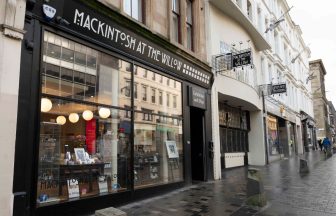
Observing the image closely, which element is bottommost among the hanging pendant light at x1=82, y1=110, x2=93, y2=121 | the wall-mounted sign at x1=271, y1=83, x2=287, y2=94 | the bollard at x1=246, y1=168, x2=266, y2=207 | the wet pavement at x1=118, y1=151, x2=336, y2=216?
the wet pavement at x1=118, y1=151, x2=336, y2=216

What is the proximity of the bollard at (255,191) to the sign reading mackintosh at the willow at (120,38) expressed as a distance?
4494mm

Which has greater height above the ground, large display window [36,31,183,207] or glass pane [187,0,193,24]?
glass pane [187,0,193,24]

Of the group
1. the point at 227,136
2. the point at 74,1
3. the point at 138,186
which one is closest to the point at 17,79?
the point at 74,1

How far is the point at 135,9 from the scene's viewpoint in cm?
947

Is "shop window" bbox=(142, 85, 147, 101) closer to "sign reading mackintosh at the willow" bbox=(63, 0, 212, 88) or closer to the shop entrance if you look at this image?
"sign reading mackintosh at the willow" bbox=(63, 0, 212, 88)

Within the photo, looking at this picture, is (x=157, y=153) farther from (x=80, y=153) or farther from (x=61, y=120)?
(x=61, y=120)

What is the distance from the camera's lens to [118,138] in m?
8.22

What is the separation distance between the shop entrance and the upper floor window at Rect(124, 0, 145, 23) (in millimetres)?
4181

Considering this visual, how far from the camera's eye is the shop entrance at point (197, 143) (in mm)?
12016

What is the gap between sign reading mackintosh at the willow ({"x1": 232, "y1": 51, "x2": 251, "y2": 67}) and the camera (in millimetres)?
12992

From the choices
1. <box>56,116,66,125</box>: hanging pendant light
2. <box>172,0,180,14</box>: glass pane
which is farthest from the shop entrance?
<box>56,116,66,125</box>: hanging pendant light

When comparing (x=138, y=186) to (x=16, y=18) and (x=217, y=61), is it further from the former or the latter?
(x=217, y=61)

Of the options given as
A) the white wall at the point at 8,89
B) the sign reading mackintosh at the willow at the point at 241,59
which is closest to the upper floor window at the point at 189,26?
the sign reading mackintosh at the willow at the point at 241,59

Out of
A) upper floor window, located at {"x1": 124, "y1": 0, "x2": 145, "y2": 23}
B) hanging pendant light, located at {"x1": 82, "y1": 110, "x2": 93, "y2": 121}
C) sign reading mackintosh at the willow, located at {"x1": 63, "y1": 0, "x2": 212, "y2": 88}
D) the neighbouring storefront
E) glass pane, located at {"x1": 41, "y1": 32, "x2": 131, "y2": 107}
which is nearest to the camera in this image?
glass pane, located at {"x1": 41, "y1": 32, "x2": 131, "y2": 107}
